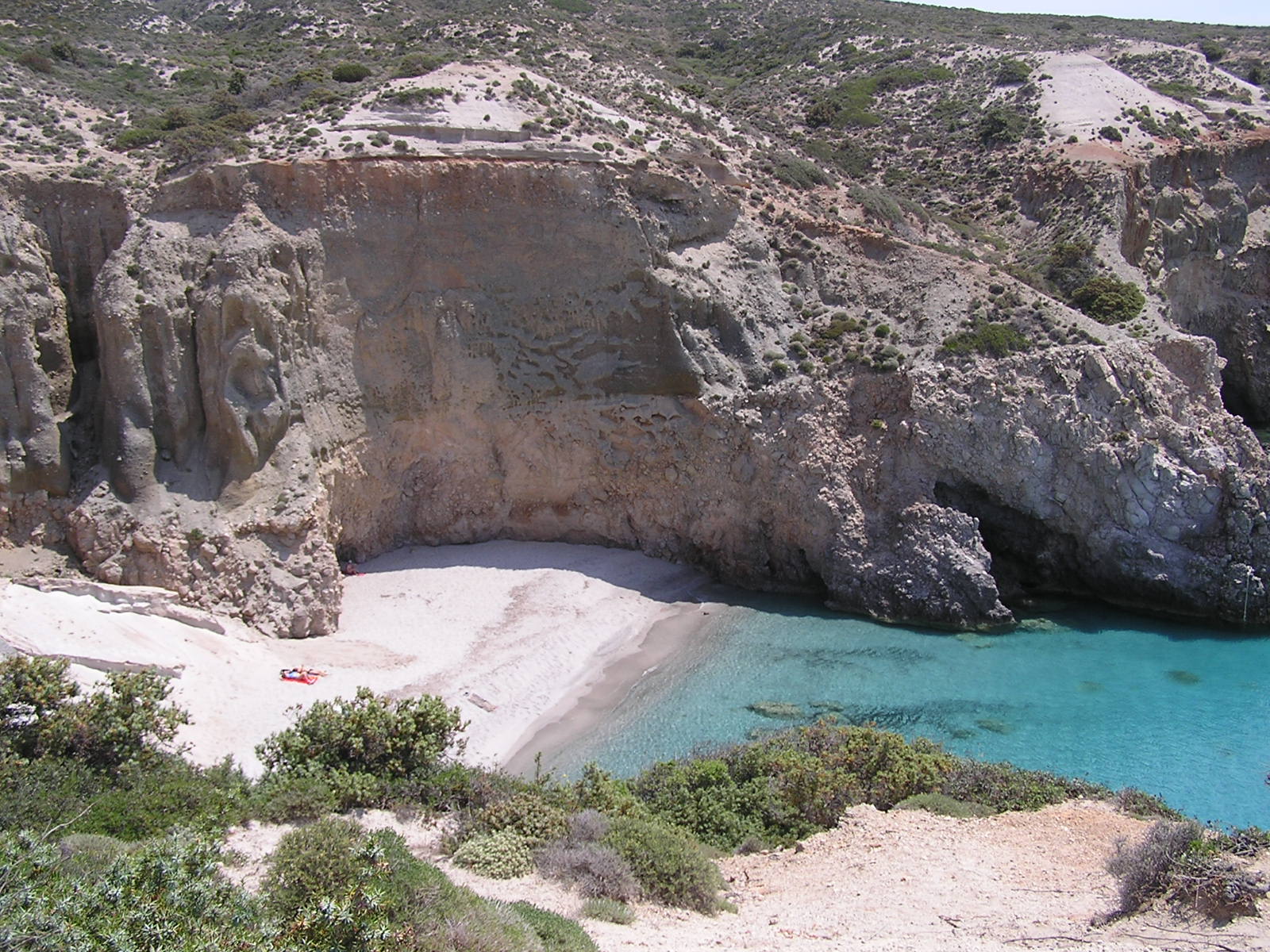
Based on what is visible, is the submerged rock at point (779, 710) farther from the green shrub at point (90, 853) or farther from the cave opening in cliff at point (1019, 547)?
the green shrub at point (90, 853)

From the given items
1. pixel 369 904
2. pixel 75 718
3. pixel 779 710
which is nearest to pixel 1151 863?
pixel 369 904

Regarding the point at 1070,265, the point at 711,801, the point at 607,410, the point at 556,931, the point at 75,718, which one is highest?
the point at 1070,265

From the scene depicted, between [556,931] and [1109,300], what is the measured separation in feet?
102

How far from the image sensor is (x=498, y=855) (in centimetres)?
1305

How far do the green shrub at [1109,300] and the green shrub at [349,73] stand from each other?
25.8 metres

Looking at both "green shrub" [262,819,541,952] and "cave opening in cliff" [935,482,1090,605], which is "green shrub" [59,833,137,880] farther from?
"cave opening in cliff" [935,482,1090,605]

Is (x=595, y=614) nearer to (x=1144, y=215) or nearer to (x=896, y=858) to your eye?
(x=896, y=858)

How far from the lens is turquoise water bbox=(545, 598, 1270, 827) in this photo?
66.6 feet

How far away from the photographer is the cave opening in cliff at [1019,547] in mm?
29281

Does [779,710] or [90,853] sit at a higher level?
[90,853]

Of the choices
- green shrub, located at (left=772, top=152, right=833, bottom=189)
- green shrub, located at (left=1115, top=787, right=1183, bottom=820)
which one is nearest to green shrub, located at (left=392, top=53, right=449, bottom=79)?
green shrub, located at (left=772, top=152, right=833, bottom=189)

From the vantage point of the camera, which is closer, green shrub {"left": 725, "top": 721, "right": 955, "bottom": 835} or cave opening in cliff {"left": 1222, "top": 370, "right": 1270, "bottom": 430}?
green shrub {"left": 725, "top": 721, "right": 955, "bottom": 835}

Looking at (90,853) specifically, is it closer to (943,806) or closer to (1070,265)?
(943,806)

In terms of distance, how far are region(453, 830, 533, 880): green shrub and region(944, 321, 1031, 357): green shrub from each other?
70.6ft
